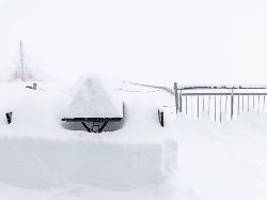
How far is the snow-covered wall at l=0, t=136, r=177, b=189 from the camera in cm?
531

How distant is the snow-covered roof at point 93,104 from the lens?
17.6 feet

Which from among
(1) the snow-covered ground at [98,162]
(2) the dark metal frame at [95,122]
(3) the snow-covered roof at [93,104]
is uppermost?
(3) the snow-covered roof at [93,104]

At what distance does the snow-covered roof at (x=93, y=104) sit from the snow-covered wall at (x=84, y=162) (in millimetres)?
371

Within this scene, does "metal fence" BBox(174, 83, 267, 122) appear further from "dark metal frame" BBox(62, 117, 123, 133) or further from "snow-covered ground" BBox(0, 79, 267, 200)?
"dark metal frame" BBox(62, 117, 123, 133)

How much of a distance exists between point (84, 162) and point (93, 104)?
2.58 feet

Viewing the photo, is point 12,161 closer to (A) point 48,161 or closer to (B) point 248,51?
(A) point 48,161

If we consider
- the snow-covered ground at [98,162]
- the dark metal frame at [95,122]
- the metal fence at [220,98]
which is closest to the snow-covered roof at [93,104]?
the dark metal frame at [95,122]

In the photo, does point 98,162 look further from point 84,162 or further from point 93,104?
point 93,104

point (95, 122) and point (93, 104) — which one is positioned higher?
point (93, 104)

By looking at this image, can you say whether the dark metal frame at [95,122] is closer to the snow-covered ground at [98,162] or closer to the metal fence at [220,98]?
the snow-covered ground at [98,162]

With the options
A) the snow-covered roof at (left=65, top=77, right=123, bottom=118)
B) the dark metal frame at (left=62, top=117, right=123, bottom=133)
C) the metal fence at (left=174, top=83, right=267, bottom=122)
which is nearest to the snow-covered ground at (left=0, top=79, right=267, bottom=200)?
the dark metal frame at (left=62, top=117, right=123, bottom=133)

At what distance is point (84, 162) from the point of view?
214 inches

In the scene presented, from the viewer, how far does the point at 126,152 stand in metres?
5.33

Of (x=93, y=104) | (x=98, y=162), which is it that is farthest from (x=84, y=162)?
(x=93, y=104)
